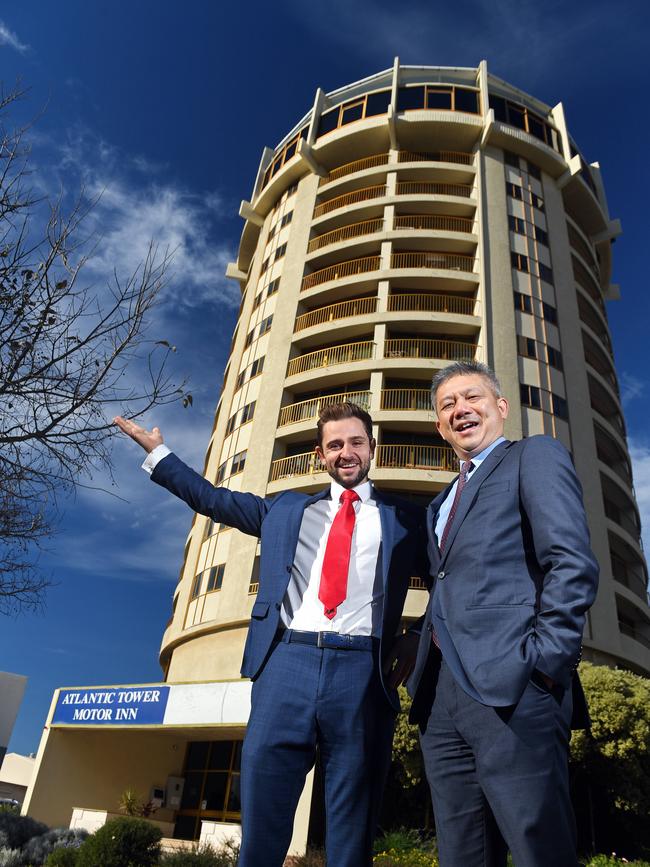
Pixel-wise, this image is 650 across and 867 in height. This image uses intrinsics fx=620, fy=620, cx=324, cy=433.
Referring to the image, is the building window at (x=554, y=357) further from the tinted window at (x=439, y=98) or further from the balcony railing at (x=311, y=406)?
the tinted window at (x=439, y=98)

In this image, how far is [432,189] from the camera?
108 feet

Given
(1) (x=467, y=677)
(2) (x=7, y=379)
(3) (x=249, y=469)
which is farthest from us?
(3) (x=249, y=469)

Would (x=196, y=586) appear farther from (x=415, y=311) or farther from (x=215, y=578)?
(x=415, y=311)

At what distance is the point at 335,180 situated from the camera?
34.6m

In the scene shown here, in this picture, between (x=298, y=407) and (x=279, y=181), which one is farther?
(x=279, y=181)

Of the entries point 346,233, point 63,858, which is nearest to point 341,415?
point 63,858

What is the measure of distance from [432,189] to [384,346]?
1131 centimetres

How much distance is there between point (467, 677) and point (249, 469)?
24707mm

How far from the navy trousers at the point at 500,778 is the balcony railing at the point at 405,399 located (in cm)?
2292

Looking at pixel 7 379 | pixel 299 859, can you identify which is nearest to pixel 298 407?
pixel 299 859

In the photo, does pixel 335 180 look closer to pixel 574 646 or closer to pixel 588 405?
pixel 588 405

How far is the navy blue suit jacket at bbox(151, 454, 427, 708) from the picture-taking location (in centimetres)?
305

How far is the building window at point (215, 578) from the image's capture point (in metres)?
25.1

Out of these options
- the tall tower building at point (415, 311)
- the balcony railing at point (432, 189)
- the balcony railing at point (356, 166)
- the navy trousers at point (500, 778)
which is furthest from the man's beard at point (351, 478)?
the balcony railing at point (356, 166)
